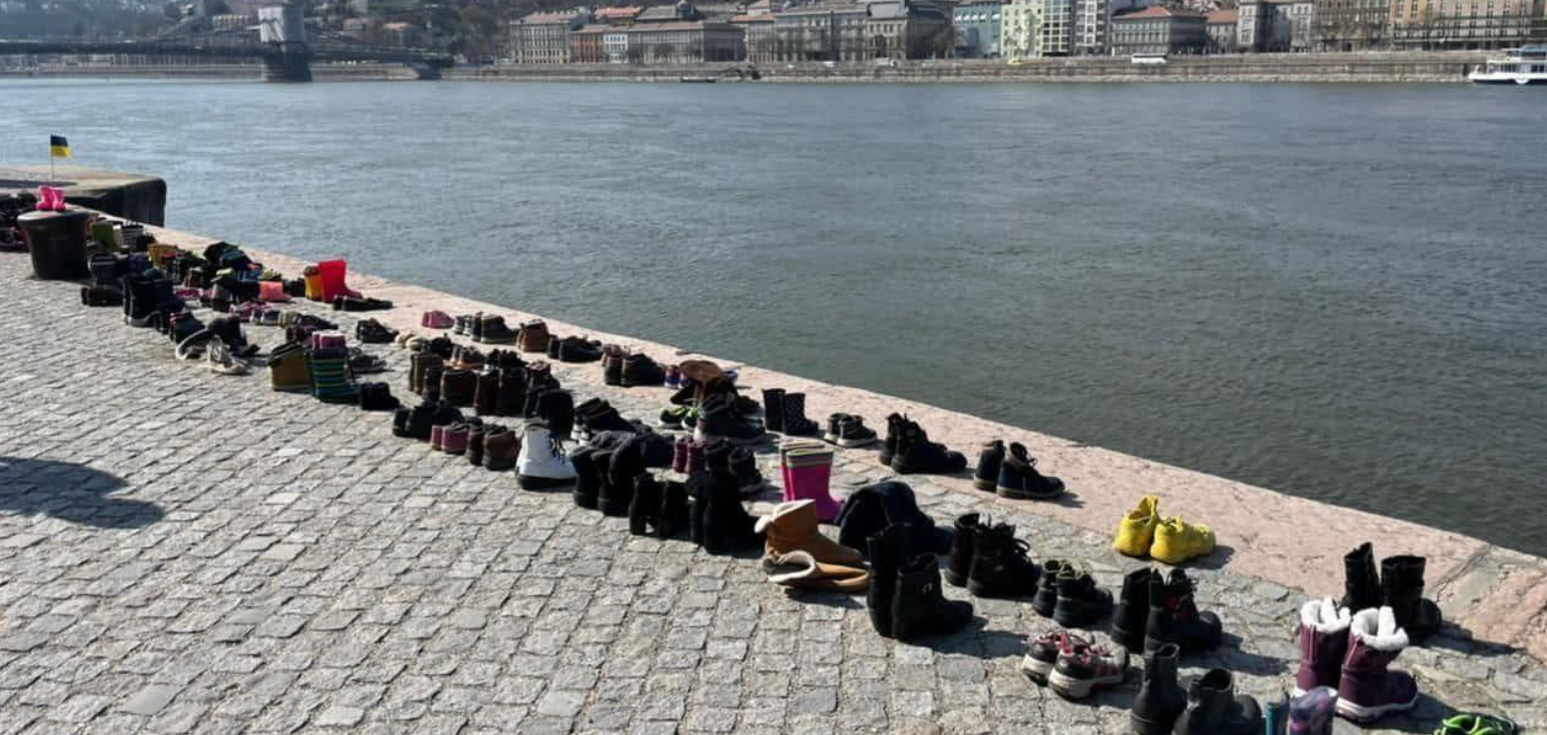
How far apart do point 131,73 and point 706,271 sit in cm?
14427

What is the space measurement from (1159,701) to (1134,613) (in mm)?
635

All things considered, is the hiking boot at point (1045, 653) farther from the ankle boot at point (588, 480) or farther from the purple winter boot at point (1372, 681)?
the ankle boot at point (588, 480)

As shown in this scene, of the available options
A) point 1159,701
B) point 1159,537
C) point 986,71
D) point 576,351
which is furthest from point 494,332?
point 986,71

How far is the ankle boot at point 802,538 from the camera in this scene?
5.32m

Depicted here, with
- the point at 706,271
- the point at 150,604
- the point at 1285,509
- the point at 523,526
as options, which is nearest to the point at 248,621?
the point at 150,604

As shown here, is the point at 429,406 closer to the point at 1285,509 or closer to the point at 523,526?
the point at 523,526

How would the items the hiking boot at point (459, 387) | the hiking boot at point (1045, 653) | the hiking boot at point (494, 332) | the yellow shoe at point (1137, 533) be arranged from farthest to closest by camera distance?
the hiking boot at point (494, 332)
the hiking boot at point (459, 387)
the yellow shoe at point (1137, 533)
the hiking boot at point (1045, 653)

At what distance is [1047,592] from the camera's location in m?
4.96

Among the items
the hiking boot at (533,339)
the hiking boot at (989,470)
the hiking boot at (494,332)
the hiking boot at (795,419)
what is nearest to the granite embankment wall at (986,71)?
the hiking boot at (494,332)

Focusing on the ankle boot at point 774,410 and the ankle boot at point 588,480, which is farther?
the ankle boot at point 774,410

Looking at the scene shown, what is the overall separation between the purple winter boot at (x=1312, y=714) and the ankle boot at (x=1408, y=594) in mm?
883

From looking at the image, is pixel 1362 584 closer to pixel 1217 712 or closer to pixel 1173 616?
pixel 1173 616

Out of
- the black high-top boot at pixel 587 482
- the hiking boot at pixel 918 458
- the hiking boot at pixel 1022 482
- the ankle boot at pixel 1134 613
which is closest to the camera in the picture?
the ankle boot at pixel 1134 613

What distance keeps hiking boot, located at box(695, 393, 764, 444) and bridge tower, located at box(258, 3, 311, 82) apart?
12819 cm
